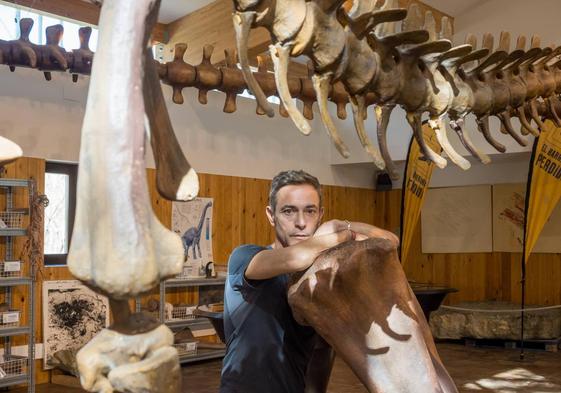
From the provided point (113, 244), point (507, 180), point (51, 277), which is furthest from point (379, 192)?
point (113, 244)

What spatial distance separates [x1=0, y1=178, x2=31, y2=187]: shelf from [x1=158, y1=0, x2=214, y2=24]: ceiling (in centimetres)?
198

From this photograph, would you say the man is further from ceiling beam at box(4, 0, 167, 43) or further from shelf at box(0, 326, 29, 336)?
ceiling beam at box(4, 0, 167, 43)

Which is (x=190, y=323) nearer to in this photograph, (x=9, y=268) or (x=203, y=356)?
(x=203, y=356)

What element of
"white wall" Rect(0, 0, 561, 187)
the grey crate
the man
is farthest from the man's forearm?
the grey crate

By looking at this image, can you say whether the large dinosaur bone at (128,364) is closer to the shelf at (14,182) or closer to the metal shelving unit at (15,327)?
the metal shelving unit at (15,327)

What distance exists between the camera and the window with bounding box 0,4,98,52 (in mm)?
5449

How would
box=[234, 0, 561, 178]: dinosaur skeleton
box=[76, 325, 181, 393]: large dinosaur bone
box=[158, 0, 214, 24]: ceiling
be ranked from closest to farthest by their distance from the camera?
box=[76, 325, 181, 393]: large dinosaur bone, box=[234, 0, 561, 178]: dinosaur skeleton, box=[158, 0, 214, 24]: ceiling

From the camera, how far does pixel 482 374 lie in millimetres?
6301

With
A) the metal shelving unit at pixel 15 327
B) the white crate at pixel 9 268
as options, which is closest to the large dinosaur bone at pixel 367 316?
the metal shelving unit at pixel 15 327

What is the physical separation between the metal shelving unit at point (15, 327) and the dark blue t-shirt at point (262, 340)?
3.56 meters

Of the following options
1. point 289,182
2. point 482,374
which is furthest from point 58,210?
point 289,182

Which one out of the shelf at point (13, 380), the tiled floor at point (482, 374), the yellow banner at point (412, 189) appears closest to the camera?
the shelf at point (13, 380)

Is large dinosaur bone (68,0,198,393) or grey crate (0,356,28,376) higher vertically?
large dinosaur bone (68,0,198,393)

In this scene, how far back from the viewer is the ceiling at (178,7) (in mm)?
6289
